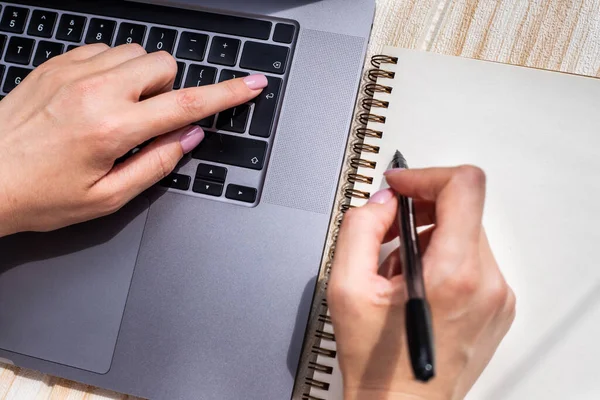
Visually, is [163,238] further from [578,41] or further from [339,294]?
[578,41]

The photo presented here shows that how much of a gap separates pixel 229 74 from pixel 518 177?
0.29 metres

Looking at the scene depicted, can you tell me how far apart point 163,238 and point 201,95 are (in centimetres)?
14

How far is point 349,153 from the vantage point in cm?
54

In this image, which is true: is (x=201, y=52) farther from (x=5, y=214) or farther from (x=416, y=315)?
(x=416, y=315)

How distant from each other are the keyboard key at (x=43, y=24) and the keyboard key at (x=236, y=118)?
0.75 feet

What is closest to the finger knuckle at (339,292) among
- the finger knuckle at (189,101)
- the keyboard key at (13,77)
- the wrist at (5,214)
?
the finger knuckle at (189,101)

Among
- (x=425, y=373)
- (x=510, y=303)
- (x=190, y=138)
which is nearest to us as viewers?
(x=425, y=373)

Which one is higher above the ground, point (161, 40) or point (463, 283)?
point (161, 40)

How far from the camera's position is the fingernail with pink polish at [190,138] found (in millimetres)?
513

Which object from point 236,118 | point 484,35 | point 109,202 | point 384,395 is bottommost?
point 384,395

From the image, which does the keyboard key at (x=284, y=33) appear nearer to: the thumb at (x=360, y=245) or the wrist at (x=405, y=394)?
the thumb at (x=360, y=245)

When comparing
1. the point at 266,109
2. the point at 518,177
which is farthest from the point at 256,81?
the point at 518,177

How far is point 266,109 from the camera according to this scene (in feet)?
1.71

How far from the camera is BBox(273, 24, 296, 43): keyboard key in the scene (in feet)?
1.75
